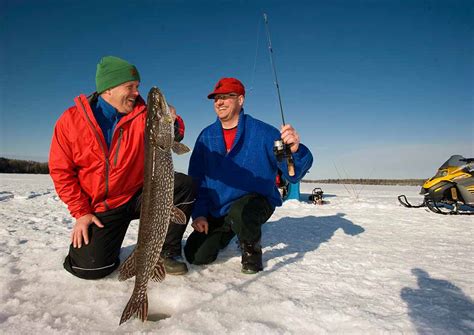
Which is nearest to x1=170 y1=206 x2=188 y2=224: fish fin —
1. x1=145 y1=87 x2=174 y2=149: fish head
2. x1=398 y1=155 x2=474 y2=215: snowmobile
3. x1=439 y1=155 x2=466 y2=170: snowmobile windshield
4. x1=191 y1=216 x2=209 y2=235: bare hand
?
x1=145 y1=87 x2=174 y2=149: fish head

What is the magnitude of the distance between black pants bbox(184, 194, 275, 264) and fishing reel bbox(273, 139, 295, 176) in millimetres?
531

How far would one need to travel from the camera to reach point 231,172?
153 inches

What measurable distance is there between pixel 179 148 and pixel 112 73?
1.22 m

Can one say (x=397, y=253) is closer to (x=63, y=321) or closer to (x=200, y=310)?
(x=200, y=310)

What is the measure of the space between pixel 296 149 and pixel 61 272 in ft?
9.32

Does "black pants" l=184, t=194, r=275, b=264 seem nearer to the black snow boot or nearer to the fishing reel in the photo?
the black snow boot

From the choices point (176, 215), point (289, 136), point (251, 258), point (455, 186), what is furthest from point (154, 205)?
point (455, 186)

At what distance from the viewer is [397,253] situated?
4246mm

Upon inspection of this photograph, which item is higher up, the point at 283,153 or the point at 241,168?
the point at 283,153

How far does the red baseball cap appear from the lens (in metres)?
3.91

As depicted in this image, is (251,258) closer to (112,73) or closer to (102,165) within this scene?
(102,165)

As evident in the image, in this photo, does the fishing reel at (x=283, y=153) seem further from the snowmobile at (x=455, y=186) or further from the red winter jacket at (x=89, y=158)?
the snowmobile at (x=455, y=186)

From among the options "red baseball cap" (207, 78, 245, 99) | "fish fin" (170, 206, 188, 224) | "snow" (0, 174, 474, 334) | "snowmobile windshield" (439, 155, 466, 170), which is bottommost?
"snow" (0, 174, 474, 334)

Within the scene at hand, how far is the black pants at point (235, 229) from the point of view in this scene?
3.52 m
